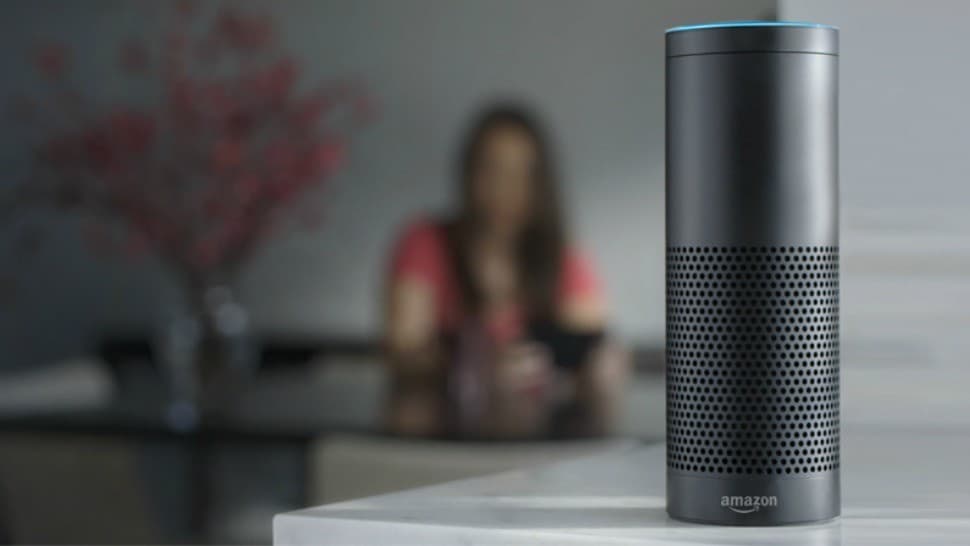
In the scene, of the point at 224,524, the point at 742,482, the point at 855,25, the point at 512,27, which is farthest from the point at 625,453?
the point at 512,27

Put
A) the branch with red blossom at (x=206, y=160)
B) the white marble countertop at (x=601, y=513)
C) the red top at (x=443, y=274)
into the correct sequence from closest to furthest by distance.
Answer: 1. the white marble countertop at (x=601, y=513)
2. the branch with red blossom at (x=206, y=160)
3. the red top at (x=443, y=274)

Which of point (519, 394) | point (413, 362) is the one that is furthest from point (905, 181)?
point (413, 362)

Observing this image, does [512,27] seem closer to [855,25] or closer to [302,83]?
[302,83]

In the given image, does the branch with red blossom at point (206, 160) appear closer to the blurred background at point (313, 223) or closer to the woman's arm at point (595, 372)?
the blurred background at point (313, 223)

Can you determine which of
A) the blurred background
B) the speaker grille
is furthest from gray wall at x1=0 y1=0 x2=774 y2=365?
the speaker grille

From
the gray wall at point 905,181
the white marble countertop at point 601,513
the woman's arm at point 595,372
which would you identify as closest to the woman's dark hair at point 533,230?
the woman's arm at point 595,372

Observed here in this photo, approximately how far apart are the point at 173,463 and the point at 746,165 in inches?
105

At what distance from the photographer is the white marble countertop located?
68 cm

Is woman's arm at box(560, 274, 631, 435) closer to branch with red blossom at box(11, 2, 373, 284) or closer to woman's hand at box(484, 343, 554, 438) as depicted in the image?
woman's hand at box(484, 343, 554, 438)

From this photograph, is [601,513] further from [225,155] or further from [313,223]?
[313,223]

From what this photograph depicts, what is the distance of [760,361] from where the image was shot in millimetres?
715

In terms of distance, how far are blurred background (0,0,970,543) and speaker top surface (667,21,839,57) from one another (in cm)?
31

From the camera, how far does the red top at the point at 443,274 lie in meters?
4.91

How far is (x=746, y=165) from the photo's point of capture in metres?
0.72
